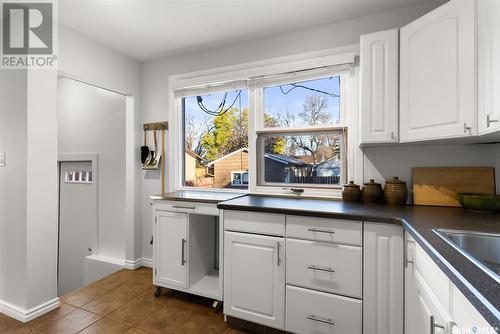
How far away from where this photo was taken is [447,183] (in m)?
1.84

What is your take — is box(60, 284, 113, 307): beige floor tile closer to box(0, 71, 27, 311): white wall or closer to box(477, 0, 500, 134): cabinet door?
box(0, 71, 27, 311): white wall

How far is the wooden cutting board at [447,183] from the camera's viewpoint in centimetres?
175

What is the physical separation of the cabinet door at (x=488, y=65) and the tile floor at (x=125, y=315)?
2084mm

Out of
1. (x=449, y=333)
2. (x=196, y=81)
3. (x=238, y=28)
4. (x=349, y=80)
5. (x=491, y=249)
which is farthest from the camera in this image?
(x=196, y=81)

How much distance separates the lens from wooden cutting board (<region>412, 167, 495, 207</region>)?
5.74 ft

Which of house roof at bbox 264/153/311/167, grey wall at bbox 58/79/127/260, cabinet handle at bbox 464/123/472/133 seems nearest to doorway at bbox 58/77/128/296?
grey wall at bbox 58/79/127/260

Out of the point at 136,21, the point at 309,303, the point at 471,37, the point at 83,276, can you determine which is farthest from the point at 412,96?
the point at 83,276

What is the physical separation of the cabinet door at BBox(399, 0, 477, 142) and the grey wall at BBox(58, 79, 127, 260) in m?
2.94

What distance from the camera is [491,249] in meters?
1.14

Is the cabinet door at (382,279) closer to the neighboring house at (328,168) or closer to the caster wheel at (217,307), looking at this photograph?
the neighboring house at (328,168)

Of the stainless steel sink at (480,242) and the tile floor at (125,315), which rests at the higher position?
the stainless steel sink at (480,242)

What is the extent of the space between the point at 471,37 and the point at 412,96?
403 mm

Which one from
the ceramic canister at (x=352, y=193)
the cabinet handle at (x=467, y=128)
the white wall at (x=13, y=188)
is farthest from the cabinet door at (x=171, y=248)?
the cabinet handle at (x=467, y=128)

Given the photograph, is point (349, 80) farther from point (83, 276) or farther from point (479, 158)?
point (83, 276)
